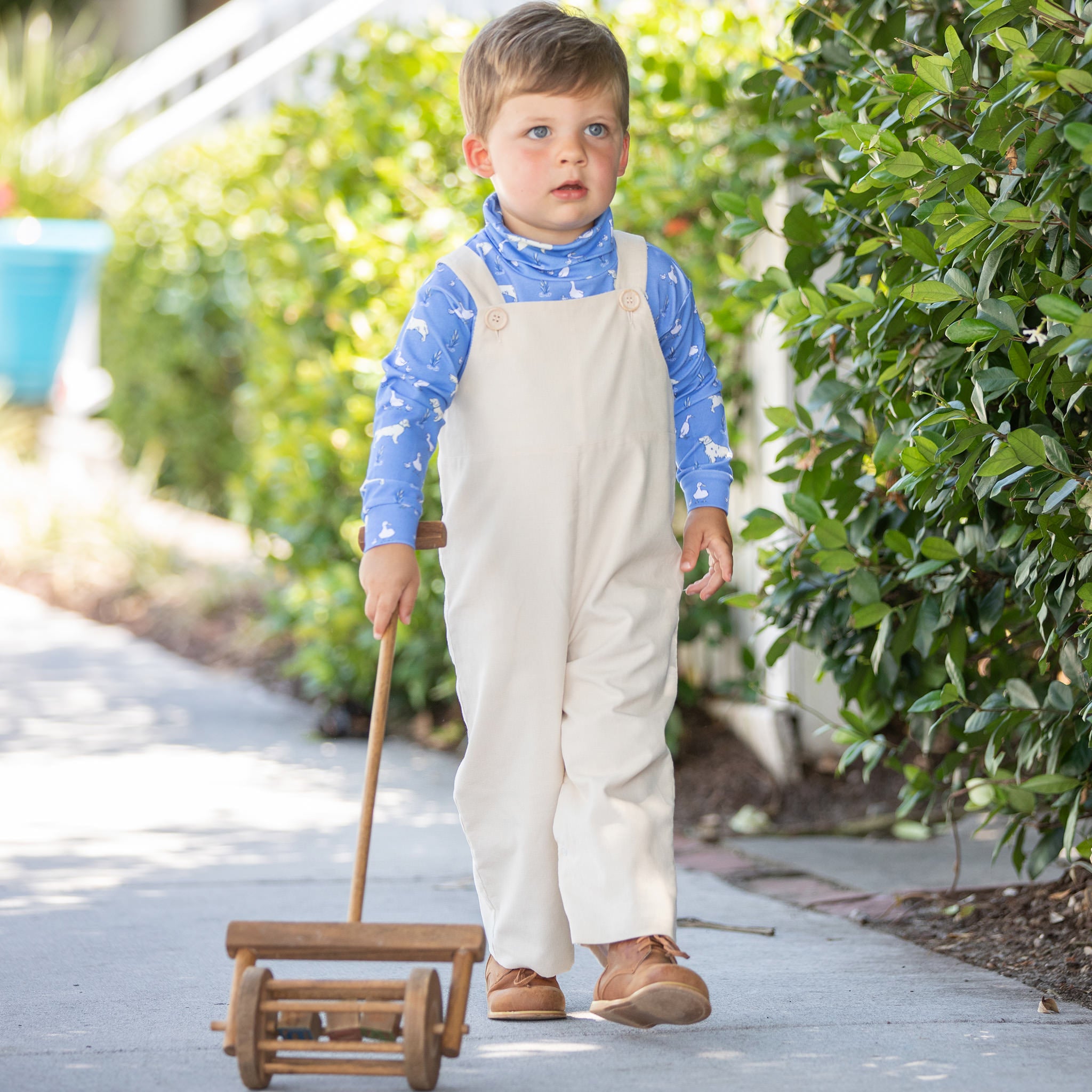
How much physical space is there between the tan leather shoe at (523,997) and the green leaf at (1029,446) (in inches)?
44.5

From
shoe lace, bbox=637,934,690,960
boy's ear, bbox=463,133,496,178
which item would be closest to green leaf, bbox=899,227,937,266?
boy's ear, bbox=463,133,496,178

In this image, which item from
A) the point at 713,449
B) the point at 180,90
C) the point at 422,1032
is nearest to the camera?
the point at 422,1032

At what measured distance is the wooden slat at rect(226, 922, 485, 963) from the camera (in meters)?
2.09

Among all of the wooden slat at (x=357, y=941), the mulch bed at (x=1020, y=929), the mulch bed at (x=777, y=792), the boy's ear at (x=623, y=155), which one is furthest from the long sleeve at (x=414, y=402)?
the mulch bed at (x=777, y=792)

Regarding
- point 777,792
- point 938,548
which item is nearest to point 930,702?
point 938,548

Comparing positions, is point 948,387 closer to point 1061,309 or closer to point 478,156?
point 1061,309

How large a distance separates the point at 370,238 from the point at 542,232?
2.26 meters

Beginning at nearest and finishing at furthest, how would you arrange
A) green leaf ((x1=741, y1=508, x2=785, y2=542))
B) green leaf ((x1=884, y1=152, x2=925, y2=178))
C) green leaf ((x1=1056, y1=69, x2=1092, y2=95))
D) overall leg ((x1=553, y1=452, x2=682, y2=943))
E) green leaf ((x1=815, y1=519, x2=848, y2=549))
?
green leaf ((x1=1056, y1=69, x2=1092, y2=95)), green leaf ((x1=884, y1=152, x2=925, y2=178)), overall leg ((x1=553, y1=452, x2=682, y2=943)), green leaf ((x1=815, y1=519, x2=848, y2=549)), green leaf ((x1=741, y1=508, x2=785, y2=542))

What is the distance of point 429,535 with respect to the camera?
2369mm

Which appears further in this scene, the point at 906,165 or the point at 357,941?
the point at 906,165

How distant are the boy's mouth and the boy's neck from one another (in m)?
0.06

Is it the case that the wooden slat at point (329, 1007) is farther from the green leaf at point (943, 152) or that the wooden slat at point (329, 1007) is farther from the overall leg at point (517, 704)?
the green leaf at point (943, 152)

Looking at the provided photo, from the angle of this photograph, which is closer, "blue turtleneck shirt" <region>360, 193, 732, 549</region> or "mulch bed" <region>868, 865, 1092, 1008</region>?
"blue turtleneck shirt" <region>360, 193, 732, 549</region>

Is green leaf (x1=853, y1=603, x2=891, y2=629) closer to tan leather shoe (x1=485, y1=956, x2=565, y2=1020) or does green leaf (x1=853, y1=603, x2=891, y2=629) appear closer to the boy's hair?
tan leather shoe (x1=485, y1=956, x2=565, y2=1020)
